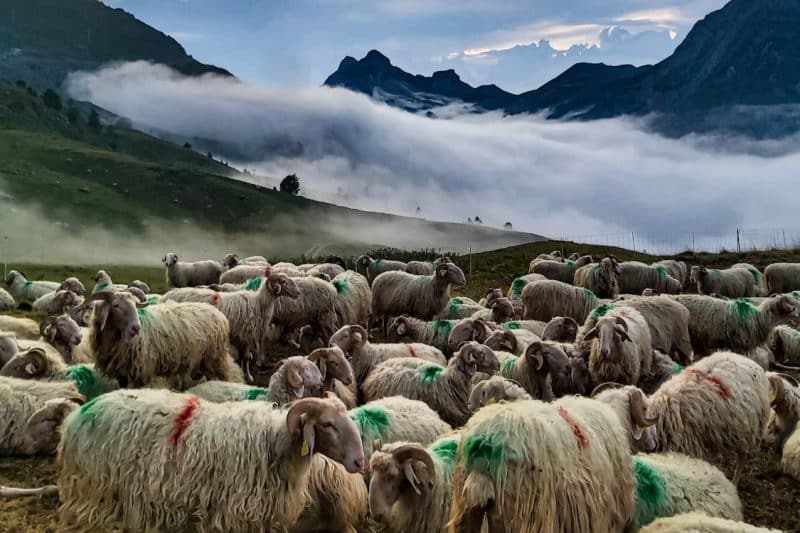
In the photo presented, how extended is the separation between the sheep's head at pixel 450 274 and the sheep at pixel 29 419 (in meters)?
9.51

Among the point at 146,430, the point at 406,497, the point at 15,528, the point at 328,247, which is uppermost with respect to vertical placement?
the point at 146,430

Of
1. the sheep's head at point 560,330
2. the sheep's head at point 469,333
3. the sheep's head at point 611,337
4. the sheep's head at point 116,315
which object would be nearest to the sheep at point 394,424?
the sheep's head at point 611,337

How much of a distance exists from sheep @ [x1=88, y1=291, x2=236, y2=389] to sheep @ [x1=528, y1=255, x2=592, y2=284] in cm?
1390

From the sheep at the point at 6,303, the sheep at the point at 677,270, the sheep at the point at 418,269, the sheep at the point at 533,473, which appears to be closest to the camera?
the sheep at the point at 533,473

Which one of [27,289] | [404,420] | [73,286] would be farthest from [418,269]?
[404,420]

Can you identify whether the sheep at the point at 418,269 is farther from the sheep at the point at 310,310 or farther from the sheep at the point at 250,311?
the sheep at the point at 250,311

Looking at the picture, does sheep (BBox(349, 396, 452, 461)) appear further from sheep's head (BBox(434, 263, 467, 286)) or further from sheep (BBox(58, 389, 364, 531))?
sheep's head (BBox(434, 263, 467, 286))

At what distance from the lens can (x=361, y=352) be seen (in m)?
11.6

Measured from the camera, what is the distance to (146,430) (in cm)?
653

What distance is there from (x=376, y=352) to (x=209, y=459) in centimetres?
542

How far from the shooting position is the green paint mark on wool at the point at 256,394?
9.04 m

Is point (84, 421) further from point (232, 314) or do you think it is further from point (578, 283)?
point (578, 283)

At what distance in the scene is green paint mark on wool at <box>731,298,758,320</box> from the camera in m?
14.0

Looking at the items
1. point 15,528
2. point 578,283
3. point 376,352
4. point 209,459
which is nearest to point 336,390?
point 376,352
